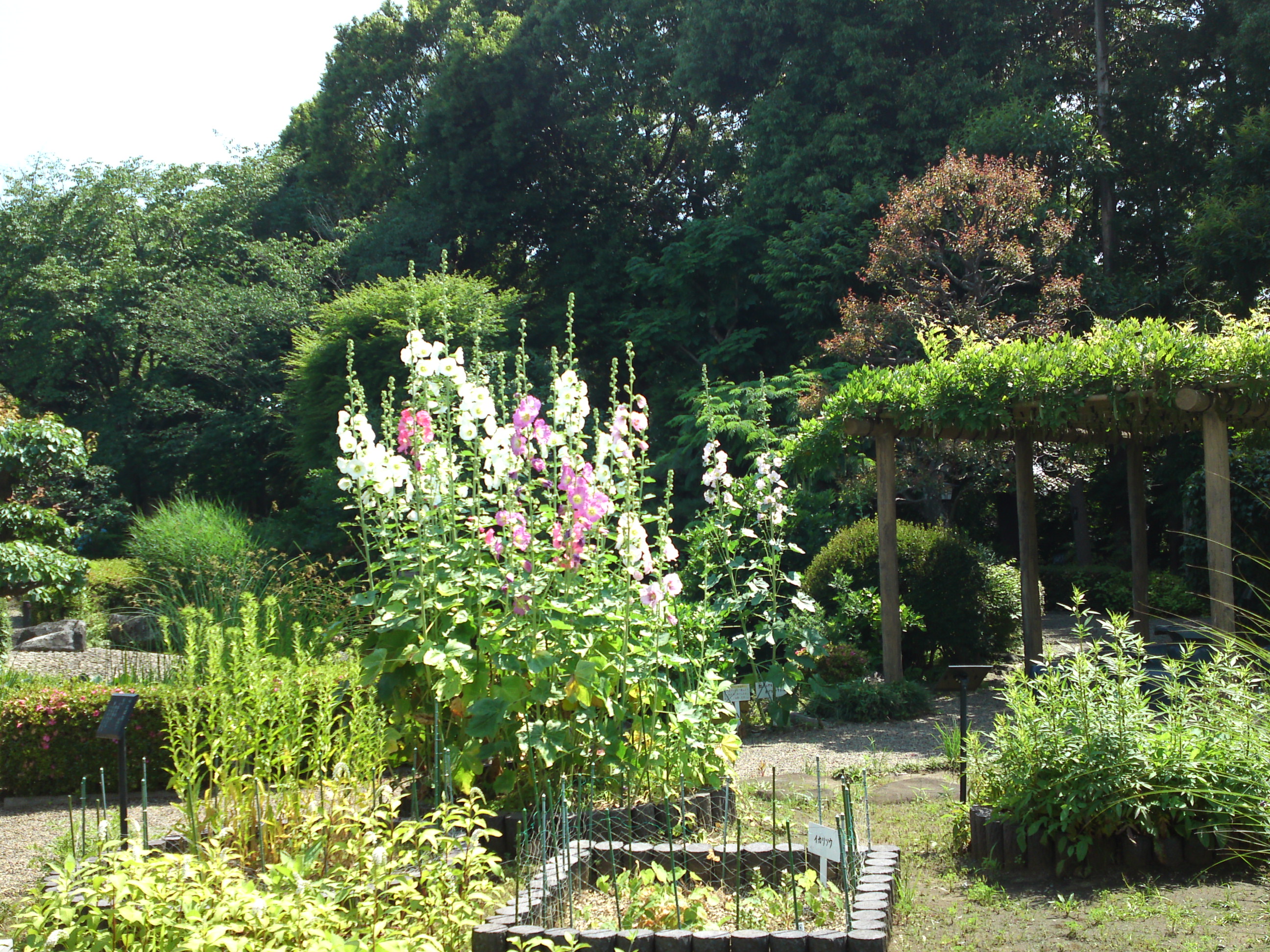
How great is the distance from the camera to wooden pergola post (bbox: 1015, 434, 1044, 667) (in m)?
7.95

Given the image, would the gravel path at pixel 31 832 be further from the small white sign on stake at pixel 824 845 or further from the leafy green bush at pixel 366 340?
the leafy green bush at pixel 366 340

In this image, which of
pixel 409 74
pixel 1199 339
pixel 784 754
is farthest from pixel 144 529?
pixel 409 74

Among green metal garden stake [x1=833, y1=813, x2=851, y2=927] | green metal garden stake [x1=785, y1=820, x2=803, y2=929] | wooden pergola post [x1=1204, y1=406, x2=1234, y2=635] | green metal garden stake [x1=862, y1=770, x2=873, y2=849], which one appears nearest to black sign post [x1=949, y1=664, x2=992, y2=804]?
green metal garden stake [x1=862, y1=770, x2=873, y2=849]

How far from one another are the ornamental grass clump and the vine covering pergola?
2.58 metres

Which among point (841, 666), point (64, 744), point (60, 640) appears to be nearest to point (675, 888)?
point (64, 744)

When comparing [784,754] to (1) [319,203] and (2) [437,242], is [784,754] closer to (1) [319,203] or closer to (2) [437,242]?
(2) [437,242]

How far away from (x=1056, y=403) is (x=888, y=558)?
166 cm

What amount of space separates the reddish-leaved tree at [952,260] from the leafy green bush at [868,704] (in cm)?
530

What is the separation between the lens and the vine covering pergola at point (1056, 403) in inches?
247

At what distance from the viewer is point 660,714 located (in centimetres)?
428

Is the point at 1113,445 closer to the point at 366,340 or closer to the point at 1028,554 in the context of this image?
the point at 1028,554

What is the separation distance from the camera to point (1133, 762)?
345 centimetres

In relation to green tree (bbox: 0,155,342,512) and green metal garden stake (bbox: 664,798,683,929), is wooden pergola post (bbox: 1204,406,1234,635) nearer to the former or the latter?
green metal garden stake (bbox: 664,798,683,929)

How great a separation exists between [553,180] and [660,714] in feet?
58.2
